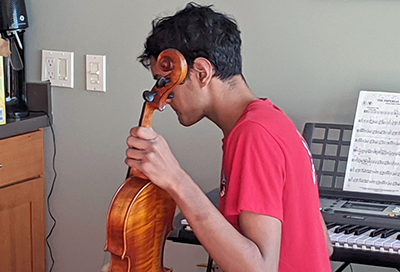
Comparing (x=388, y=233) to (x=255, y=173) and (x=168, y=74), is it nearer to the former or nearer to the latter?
(x=255, y=173)

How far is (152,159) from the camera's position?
2.98ft

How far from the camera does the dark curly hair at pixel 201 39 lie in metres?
1.07

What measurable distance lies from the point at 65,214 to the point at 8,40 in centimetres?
71

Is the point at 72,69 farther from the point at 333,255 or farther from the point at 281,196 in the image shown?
the point at 281,196

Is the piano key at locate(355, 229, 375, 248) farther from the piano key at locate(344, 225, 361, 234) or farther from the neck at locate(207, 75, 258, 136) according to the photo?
the neck at locate(207, 75, 258, 136)

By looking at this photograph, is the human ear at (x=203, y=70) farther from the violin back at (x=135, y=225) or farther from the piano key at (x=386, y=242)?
the piano key at (x=386, y=242)

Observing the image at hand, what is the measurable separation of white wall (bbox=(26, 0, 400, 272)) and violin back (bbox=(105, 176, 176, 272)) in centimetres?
89

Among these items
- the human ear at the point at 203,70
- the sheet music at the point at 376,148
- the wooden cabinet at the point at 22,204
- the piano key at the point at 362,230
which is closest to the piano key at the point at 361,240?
the piano key at the point at 362,230

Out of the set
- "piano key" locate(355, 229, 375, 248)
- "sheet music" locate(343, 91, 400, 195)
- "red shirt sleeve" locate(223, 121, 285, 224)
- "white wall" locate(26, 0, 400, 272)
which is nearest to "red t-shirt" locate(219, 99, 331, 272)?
"red shirt sleeve" locate(223, 121, 285, 224)

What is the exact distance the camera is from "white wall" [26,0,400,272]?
1725 millimetres

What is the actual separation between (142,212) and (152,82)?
1.03 meters

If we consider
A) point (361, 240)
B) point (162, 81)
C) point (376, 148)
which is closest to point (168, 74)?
point (162, 81)

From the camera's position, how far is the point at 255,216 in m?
0.89

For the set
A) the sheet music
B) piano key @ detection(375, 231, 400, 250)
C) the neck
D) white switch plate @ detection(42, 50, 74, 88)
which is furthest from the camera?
white switch plate @ detection(42, 50, 74, 88)
